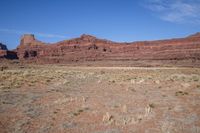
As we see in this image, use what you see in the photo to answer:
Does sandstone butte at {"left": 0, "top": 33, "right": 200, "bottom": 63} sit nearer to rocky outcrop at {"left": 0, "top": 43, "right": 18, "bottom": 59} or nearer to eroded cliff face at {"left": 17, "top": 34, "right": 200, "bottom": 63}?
eroded cliff face at {"left": 17, "top": 34, "right": 200, "bottom": 63}

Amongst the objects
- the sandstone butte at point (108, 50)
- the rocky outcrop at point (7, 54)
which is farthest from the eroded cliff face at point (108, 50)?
the rocky outcrop at point (7, 54)

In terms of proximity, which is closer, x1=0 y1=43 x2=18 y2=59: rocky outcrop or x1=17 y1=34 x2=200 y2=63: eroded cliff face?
x1=17 y1=34 x2=200 y2=63: eroded cliff face

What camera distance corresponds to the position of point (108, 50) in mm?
105875

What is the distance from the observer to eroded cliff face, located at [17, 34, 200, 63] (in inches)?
3271

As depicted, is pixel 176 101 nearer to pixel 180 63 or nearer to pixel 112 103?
pixel 112 103

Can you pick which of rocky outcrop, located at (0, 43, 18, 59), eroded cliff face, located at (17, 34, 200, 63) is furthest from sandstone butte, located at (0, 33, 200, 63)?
rocky outcrop, located at (0, 43, 18, 59)

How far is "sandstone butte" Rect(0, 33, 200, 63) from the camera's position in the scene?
273 feet

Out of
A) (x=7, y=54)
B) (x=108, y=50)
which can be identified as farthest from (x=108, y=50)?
(x=7, y=54)

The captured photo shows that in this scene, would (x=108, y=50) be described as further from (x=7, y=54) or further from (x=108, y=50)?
(x=7, y=54)

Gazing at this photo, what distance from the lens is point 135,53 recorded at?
9444 centimetres

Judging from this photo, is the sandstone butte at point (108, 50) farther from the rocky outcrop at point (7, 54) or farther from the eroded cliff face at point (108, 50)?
the rocky outcrop at point (7, 54)

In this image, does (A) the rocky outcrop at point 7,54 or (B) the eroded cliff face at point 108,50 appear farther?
(A) the rocky outcrop at point 7,54

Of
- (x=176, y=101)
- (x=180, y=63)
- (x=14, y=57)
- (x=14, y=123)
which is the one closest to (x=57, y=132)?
(x=14, y=123)

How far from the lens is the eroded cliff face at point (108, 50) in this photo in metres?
83.1
